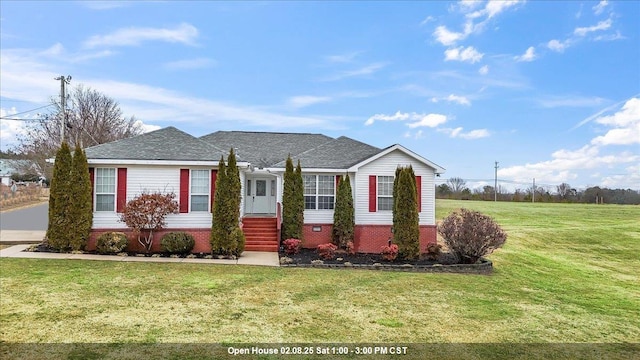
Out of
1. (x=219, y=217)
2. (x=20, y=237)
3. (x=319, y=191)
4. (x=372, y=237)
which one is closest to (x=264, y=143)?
(x=319, y=191)

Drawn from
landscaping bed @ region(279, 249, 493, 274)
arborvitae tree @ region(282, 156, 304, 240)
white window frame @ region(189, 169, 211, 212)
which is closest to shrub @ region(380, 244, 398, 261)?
landscaping bed @ region(279, 249, 493, 274)

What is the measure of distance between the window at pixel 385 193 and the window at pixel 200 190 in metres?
7.48

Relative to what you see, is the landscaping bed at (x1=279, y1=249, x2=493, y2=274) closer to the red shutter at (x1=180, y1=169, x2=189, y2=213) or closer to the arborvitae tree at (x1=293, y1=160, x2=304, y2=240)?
the arborvitae tree at (x1=293, y1=160, x2=304, y2=240)

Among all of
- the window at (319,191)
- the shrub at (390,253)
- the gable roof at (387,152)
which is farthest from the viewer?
the window at (319,191)

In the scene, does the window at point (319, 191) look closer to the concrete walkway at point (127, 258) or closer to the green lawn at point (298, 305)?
the concrete walkway at point (127, 258)

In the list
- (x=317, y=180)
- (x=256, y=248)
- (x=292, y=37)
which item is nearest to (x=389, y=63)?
(x=292, y=37)

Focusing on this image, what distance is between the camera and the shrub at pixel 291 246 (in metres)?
15.2

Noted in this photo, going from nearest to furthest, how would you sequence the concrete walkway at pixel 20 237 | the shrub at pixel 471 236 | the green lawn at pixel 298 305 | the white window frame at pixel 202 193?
the green lawn at pixel 298 305 → the shrub at pixel 471 236 → the white window frame at pixel 202 193 → the concrete walkway at pixel 20 237

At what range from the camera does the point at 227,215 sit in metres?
14.5

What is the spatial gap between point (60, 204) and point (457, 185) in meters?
55.3

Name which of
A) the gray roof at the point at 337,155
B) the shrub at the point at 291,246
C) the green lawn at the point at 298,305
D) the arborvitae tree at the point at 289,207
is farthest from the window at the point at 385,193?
the green lawn at the point at 298,305

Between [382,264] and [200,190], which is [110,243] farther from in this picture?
[382,264]

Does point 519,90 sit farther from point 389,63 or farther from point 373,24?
point 373,24

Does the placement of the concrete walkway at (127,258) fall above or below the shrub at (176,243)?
below
